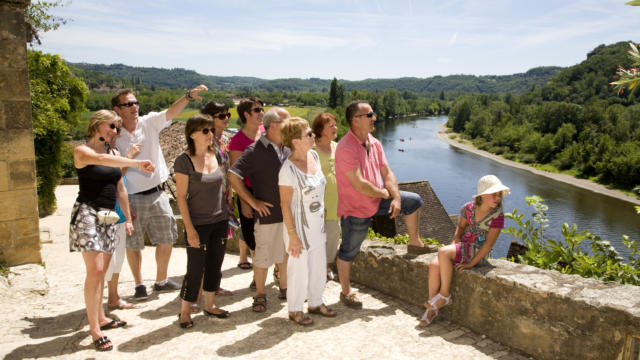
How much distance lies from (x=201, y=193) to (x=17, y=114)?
2.61 meters

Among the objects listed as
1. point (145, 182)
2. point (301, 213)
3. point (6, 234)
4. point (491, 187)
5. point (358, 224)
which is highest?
point (491, 187)

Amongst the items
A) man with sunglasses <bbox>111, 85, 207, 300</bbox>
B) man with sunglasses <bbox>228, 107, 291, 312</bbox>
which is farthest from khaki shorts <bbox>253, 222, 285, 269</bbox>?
man with sunglasses <bbox>111, 85, 207, 300</bbox>

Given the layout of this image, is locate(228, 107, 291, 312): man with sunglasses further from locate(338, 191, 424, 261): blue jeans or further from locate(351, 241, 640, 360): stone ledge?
locate(351, 241, 640, 360): stone ledge

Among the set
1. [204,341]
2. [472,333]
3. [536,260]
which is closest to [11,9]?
[204,341]

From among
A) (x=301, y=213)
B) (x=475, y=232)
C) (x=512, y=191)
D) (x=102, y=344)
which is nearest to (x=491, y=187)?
(x=475, y=232)

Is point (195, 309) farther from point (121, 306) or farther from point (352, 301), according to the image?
point (352, 301)

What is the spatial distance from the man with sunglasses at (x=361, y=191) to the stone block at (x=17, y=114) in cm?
341

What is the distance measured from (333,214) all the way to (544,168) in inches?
2754

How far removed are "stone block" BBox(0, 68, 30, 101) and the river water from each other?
23.4m

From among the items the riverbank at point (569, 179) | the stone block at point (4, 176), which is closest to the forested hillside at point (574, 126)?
the riverbank at point (569, 179)

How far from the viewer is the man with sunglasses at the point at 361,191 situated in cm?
407

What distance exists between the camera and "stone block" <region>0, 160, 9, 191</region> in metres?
4.85

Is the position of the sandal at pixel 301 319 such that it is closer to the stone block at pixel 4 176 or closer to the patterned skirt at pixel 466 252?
the patterned skirt at pixel 466 252

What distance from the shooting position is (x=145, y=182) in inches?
170
